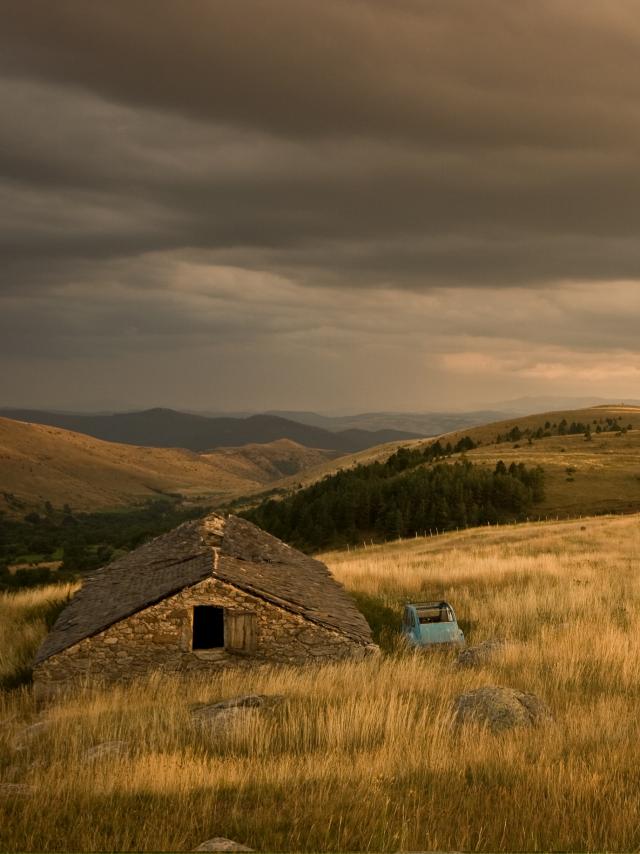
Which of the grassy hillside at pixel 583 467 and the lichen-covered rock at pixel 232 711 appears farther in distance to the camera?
the grassy hillside at pixel 583 467

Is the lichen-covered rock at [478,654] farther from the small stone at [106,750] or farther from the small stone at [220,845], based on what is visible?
the small stone at [220,845]

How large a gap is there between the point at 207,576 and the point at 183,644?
1.90 metres

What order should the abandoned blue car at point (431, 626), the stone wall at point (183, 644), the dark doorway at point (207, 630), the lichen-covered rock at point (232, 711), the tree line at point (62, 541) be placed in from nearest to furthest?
the lichen-covered rock at point (232, 711) → the stone wall at point (183, 644) → the abandoned blue car at point (431, 626) → the dark doorway at point (207, 630) → the tree line at point (62, 541)

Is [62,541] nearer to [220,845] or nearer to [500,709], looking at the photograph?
[500,709]

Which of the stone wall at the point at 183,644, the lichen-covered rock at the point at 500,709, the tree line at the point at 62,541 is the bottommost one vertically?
the tree line at the point at 62,541

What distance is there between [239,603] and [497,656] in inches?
284

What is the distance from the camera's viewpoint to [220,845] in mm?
5676

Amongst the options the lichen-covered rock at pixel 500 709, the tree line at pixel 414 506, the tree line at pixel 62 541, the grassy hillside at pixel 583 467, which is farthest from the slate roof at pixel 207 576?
the grassy hillside at pixel 583 467

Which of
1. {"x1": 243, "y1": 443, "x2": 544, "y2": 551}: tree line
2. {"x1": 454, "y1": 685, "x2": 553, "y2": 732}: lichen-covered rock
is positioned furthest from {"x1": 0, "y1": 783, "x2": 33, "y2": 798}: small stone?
{"x1": 243, "y1": 443, "x2": 544, "y2": 551}: tree line

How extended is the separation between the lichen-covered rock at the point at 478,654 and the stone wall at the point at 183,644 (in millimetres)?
3856

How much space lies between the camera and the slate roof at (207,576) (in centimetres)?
1908

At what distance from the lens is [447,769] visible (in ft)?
25.5

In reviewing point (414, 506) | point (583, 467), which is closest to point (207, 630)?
point (414, 506)

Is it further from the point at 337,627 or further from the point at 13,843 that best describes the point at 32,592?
the point at 13,843
